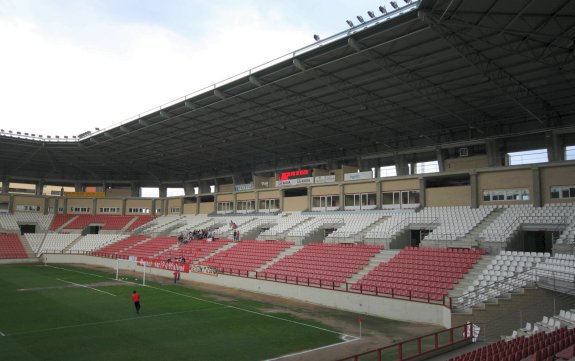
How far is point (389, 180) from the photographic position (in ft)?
150

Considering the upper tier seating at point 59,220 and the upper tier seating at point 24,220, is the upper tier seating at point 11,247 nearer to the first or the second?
the upper tier seating at point 24,220

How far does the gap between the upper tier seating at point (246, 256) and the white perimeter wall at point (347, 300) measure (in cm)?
173

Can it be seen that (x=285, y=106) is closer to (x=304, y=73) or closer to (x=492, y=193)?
(x=304, y=73)

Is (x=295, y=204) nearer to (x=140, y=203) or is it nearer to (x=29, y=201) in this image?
(x=140, y=203)

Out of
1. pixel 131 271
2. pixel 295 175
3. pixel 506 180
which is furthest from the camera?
pixel 295 175

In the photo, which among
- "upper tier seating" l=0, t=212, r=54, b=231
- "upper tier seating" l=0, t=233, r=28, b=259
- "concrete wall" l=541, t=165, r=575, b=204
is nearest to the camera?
"concrete wall" l=541, t=165, r=575, b=204

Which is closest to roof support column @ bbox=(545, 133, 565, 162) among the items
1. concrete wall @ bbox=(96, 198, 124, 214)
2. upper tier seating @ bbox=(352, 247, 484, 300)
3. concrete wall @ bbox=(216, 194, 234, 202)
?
upper tier seating @ bbox=(352, 247, 484, 300)

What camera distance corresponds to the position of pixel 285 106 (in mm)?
41938

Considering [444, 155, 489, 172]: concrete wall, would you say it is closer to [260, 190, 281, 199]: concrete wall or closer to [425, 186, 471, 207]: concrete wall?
[425, 186, 471, 207]: concrete wall

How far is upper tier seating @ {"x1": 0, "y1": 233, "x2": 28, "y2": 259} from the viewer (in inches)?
2210

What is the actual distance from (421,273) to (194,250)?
2813 cm

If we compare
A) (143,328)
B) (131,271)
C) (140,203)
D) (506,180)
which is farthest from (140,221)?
(506,180)

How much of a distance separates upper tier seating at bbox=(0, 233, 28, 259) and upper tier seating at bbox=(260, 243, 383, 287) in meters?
38.6

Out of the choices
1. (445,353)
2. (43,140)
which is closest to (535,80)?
(445,353)
